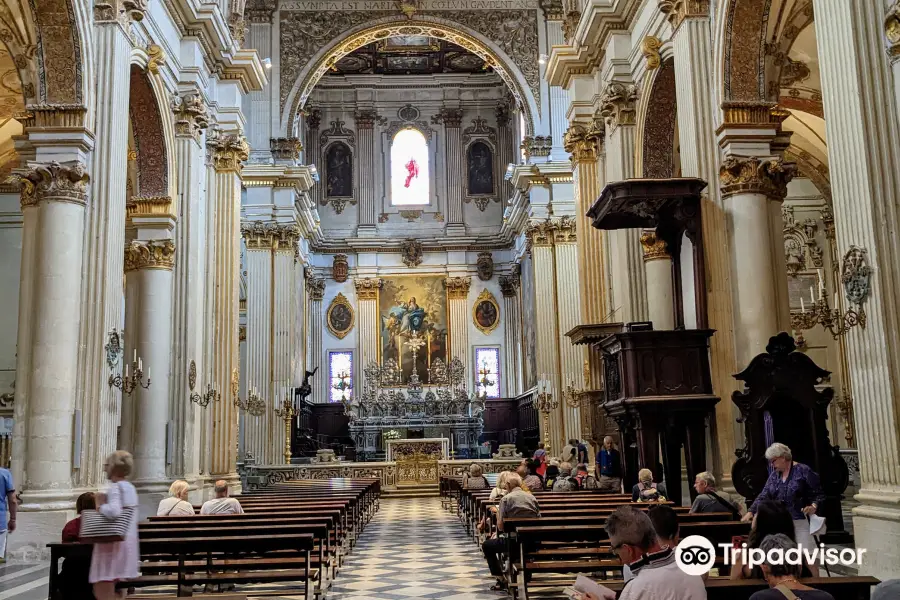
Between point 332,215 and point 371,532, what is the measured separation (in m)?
24.9

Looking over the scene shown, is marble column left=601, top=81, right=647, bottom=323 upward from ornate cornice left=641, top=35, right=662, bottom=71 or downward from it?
downward

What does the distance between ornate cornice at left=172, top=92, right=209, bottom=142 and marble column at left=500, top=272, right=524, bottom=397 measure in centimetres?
2120

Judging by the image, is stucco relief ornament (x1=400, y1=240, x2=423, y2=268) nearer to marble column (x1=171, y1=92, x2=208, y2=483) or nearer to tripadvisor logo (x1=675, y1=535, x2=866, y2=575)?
marble column (x1=171, y1=92, x2=208, y2=483)

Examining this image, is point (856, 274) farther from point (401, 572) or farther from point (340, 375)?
point (340, 375)

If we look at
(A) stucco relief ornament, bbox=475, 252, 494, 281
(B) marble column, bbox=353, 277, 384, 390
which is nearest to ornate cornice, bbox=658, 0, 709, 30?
(A) stucco relief ornament, bbox=475, 252, 494, 281

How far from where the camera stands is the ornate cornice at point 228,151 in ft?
62.0

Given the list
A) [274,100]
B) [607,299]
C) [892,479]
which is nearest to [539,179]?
[274,100]

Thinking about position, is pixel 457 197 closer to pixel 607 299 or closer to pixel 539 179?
pixel 539 179

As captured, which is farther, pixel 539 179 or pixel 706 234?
pixel 539 179

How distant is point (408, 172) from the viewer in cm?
3962

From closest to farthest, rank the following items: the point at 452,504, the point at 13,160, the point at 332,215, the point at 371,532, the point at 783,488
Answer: the point at 783,488 → the point at 371,532 → the point at 452,504 → the point at 13,160 → the point at 332,215

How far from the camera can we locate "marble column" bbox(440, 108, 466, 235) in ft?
129

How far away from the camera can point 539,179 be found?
2934cm

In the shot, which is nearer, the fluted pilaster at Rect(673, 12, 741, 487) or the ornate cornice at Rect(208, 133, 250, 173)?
the fluted pilaster at Rect(673, 12, 741, 487)
